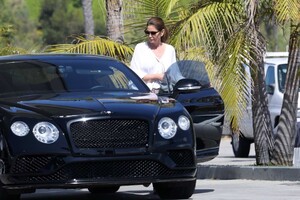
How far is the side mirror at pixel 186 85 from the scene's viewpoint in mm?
11789

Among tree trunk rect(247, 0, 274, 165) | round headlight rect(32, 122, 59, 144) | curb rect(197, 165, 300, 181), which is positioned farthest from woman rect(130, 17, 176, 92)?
round headlight rect(32, 122, 59, 144)

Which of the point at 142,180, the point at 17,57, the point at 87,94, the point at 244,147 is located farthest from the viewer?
the point at 244,147

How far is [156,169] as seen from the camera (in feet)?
34.6

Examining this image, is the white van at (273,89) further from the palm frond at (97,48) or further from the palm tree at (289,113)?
the palm tree at (289,113)

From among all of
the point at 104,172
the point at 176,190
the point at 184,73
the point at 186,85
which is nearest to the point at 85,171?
the point at 104,172

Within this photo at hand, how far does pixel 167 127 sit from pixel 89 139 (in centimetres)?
75

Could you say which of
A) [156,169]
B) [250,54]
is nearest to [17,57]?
[156,169]

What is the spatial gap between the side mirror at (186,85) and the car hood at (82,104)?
1.95 feet

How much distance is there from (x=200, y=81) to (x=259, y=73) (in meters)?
2.17

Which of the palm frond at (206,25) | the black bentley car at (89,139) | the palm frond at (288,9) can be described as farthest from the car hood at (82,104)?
the palm frond at (206,25)

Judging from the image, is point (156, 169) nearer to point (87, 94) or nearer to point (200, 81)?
point (87, 94)

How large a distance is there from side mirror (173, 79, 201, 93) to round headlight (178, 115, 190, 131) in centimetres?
91

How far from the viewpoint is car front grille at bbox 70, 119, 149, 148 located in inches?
406

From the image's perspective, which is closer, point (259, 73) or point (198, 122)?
point (198, 122)
